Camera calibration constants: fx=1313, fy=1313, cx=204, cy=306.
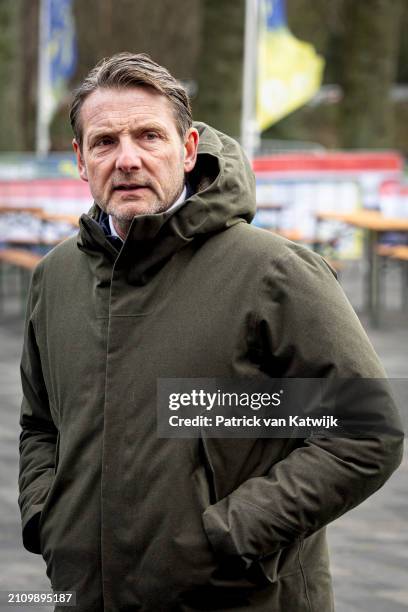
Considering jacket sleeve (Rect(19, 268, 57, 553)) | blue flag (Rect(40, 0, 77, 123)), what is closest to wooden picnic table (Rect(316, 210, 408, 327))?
jacket sleeve (Rect(19, 268, 57, 553))

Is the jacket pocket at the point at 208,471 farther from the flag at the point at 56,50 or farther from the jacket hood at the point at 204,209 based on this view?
the flag at the point at 56,50

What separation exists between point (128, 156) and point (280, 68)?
15170mm

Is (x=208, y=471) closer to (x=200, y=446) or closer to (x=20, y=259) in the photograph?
(x=200, y=446)

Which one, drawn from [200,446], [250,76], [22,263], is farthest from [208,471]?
[250,76]

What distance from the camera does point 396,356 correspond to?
9.38m

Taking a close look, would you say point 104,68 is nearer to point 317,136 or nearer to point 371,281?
point 371,281

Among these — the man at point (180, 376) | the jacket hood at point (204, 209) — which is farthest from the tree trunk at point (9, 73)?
the man at point (180, 376)

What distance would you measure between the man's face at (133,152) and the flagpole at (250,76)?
1532cm

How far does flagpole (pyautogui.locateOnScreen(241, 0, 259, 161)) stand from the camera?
17.8 meters

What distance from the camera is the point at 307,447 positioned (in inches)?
87.7

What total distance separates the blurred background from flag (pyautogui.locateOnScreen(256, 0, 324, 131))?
0.02m

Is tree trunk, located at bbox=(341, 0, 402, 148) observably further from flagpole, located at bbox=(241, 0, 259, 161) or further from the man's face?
the man's face

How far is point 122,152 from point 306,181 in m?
14.0

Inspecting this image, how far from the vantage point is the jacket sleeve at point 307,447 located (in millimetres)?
2154
